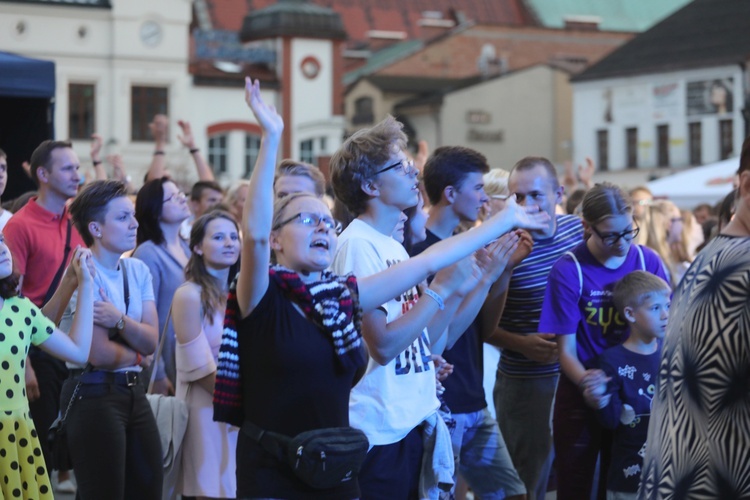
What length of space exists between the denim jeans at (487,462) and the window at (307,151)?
49.6 m

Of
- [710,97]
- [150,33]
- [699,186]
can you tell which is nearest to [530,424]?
[699,186]

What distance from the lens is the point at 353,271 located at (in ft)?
17.1

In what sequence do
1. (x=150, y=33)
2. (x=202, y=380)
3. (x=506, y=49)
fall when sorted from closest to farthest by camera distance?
(x=202, y=380)
(x=150, y=33)
(x=506, y=49)

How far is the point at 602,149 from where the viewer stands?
5934cm

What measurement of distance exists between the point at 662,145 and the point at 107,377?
51.5 m

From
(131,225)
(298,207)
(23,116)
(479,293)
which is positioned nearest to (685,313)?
(298,207)

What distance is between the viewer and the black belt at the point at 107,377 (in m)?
6.63

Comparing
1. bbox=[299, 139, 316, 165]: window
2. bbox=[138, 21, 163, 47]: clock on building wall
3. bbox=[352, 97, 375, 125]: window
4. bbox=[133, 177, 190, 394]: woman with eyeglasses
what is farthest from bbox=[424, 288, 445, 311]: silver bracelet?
bbox=[352, 97, 375, 125]: window

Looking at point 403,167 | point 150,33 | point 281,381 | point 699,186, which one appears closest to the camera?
point 281,381

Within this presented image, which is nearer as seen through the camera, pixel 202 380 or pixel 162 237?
pixel 202 380

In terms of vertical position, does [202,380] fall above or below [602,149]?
below

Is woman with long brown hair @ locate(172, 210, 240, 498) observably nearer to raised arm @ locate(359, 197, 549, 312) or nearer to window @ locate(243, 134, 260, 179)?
raised arm @ locate(359, 197, 549, 312)

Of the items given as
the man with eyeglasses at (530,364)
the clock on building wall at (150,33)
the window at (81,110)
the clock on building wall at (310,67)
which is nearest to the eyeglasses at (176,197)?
the man with eyeglasses at (530,364)

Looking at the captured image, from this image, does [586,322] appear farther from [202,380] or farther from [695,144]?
[695,144]
